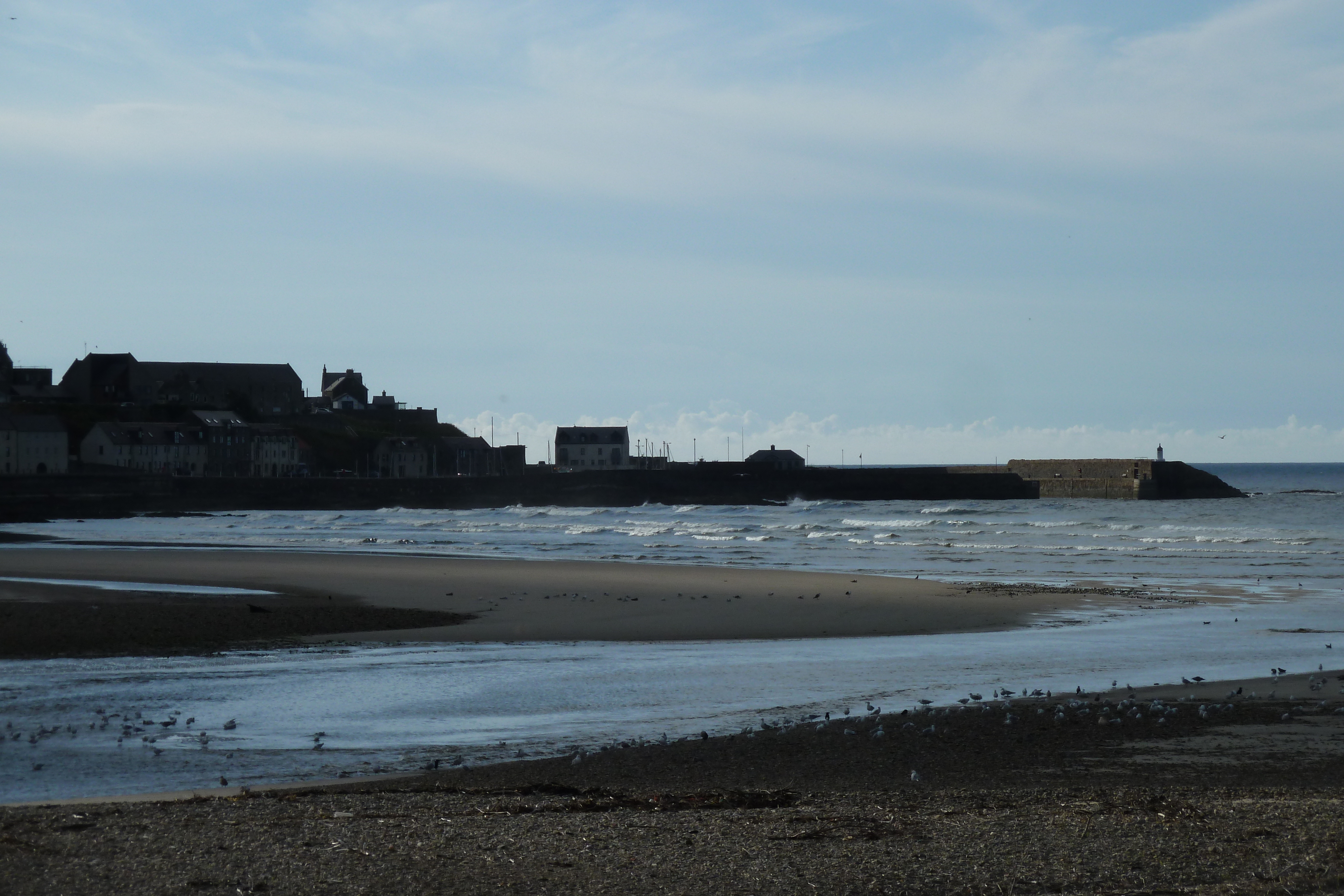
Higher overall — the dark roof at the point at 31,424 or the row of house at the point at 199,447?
the dark roof at the point at 31,424

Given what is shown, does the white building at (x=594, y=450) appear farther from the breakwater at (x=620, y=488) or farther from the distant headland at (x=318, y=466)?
the breakwater at (x=620, y=488)

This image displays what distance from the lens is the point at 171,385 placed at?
423 ft

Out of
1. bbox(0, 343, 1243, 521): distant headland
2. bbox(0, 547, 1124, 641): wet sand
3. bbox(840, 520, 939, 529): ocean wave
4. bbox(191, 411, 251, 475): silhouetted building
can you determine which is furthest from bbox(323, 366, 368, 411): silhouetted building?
bbox(0, 547, 1124, 641): wet sand

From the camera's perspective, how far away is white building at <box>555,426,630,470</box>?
13750cm

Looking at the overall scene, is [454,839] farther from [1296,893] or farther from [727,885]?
[1296,893]

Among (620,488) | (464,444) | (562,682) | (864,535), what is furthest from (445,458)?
(562,682)

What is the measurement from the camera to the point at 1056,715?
1192 cm

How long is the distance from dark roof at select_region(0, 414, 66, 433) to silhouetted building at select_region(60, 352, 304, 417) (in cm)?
1669

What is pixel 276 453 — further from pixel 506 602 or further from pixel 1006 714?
pixel 1006 714

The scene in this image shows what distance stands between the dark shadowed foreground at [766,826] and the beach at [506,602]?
30.6 ft

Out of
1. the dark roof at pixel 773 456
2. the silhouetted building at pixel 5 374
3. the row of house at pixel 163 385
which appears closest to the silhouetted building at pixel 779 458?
the dark roof at pixel 773 456

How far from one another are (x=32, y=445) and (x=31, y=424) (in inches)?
71.8

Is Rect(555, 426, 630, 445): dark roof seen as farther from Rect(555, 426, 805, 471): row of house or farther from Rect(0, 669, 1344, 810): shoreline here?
Rect(0, 669, 1344, 810): shoreline

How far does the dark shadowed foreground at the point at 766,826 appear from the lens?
675 cm
